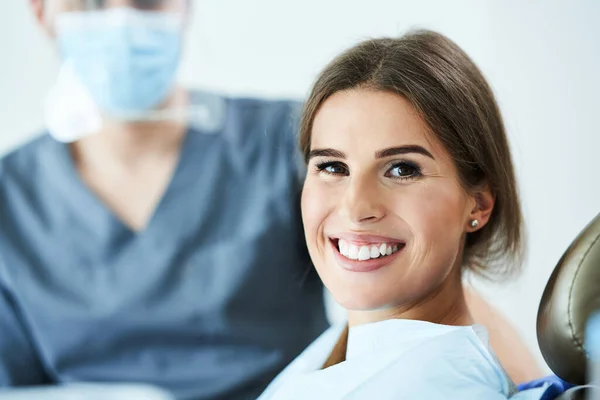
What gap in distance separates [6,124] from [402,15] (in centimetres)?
117

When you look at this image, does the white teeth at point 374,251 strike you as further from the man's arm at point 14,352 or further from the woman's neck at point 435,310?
the man's arm at point 14,352

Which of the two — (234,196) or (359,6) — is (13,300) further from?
(359,6)

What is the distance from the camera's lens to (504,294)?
201 centimetres

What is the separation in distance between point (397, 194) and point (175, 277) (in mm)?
1048

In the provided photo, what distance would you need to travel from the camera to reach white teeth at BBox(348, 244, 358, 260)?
0.95 metres

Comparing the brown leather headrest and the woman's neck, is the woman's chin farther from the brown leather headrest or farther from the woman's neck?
the brown leather headrest

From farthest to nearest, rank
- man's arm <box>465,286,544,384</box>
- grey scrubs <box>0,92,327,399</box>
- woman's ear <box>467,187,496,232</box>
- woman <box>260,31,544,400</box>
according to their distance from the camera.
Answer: grey scrubs <box>0,92,327,399</box> < man's arm <box>465,286,544,384</box> < woman's ear <box>467,187,496,232</box> < woman <box>260,31,544,400</box>

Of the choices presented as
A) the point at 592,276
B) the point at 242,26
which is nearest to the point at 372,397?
the point at 592,276

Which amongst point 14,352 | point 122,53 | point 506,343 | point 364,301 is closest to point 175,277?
point 14,352

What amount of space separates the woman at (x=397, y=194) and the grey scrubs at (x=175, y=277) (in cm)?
Answer: 82

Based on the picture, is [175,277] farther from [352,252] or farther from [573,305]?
[573,305]

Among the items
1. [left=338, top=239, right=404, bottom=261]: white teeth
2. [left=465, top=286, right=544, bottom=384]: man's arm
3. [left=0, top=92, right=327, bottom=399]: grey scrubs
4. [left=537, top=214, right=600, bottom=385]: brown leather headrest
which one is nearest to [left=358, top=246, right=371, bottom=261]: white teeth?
[left=338, top=239, right=404, bottom=261]: white teeth

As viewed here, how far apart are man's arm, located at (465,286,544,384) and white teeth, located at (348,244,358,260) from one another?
0.35 m

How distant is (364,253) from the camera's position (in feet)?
3.08
